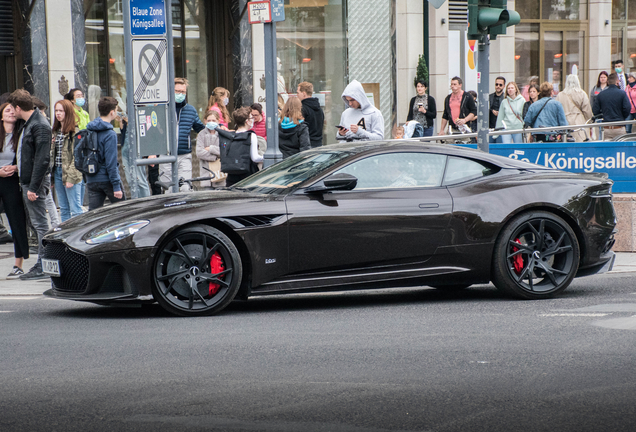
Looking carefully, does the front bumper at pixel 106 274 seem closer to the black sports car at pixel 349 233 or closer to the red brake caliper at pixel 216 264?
the black sports car at pixel 349 233

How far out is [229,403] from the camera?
4.81 metres

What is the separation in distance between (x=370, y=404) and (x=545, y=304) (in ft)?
10.9

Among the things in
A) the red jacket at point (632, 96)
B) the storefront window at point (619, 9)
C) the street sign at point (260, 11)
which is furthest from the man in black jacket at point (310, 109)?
the storefront window at point (619, 9)

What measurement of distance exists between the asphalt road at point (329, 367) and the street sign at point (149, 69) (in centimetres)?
317

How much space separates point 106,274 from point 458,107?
11.0 m

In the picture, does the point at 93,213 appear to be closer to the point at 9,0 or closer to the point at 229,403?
the point at 229,403

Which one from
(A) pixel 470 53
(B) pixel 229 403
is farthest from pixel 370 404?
(A) pixel 470 53

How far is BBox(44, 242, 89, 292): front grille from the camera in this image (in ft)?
23.4

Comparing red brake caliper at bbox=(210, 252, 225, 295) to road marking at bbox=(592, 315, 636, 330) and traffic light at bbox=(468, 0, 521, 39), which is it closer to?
road marking at bbox=(592, 315, 636, 330)

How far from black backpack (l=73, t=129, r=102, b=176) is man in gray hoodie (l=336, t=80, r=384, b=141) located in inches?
121

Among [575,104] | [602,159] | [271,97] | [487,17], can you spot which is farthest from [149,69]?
[575,104]

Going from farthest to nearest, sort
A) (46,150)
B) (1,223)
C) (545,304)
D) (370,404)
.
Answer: (1,223) → (46,150) → (545,304) → (370,404)

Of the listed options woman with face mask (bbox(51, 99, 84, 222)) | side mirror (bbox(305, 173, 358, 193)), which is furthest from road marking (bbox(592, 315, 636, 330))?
woman with face mask (bbox(51, 99, 84, 222))

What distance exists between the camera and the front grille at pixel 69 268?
23.4ft
